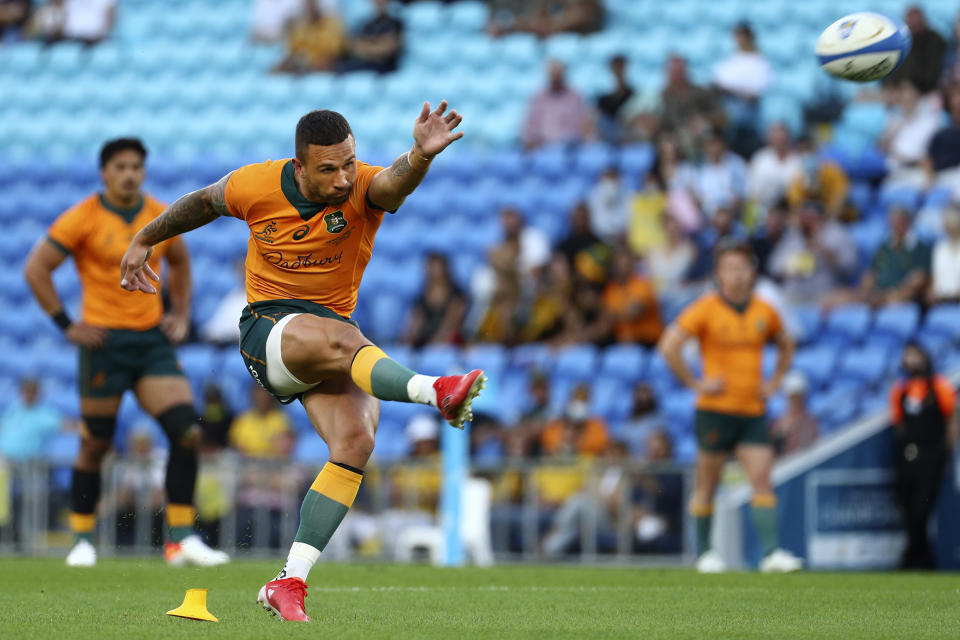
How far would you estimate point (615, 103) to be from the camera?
16.9 metres

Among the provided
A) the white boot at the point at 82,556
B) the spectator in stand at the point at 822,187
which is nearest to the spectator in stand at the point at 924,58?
the spectator in stand at the point at 822,187

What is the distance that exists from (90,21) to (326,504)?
755 inches

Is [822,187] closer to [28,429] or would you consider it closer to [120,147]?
[120,147]

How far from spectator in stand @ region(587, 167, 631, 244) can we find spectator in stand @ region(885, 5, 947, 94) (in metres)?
3.00

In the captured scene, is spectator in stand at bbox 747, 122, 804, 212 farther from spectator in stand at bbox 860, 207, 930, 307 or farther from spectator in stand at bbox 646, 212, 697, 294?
spectator in stand at bbox 860, 207, 930, 307

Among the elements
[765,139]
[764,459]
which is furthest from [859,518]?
[765,139]

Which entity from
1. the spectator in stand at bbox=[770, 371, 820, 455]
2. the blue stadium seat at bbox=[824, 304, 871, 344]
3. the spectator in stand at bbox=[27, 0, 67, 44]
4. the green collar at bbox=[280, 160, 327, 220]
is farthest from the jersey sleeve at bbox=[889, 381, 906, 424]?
the spectator in stand at bbox=[27, 0, 67, 44]

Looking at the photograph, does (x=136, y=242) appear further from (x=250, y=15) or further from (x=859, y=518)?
A: (x=250, y=15)

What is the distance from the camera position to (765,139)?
51.7ft

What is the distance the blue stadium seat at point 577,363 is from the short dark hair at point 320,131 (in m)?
8.37

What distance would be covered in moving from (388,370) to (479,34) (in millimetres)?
15408

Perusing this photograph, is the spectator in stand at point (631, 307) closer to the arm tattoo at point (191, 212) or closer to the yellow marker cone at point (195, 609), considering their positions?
the arm tattoo at point (191, 212)

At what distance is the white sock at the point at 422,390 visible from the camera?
17.3 ft

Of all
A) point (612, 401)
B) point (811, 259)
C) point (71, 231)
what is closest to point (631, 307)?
point (612, 401)
